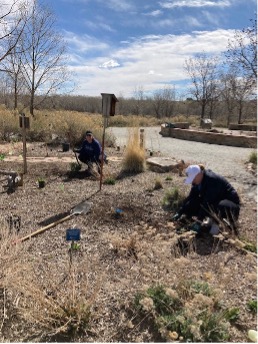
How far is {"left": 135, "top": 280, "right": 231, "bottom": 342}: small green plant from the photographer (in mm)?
2283

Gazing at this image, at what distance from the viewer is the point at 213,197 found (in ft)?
14.1

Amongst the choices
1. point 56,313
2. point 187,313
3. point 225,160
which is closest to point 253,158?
point 225,160

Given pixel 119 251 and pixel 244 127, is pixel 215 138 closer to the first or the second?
pixel 244 127

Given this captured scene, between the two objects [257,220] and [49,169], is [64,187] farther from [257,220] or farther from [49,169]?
[257,220]

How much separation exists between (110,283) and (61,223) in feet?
5.82

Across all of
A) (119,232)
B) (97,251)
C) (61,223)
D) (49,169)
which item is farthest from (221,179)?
(49,169)

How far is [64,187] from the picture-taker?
6.54 metres

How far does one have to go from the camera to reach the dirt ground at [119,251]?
101 inches

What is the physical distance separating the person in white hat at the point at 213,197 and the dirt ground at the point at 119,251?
0.27 metres

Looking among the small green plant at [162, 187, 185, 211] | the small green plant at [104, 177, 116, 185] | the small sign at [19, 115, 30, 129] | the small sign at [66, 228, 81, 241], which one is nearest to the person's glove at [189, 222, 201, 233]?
the small green plant at [162, 187, 185, 211]

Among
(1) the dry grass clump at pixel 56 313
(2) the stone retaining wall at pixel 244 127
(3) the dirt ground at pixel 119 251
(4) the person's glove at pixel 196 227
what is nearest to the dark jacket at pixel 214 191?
(4) the person's glove at pixel 196 227

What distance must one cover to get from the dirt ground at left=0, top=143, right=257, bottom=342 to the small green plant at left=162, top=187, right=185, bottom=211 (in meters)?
0.15

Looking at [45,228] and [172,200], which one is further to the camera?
[172,200]

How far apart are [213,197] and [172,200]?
1110 millimetres
